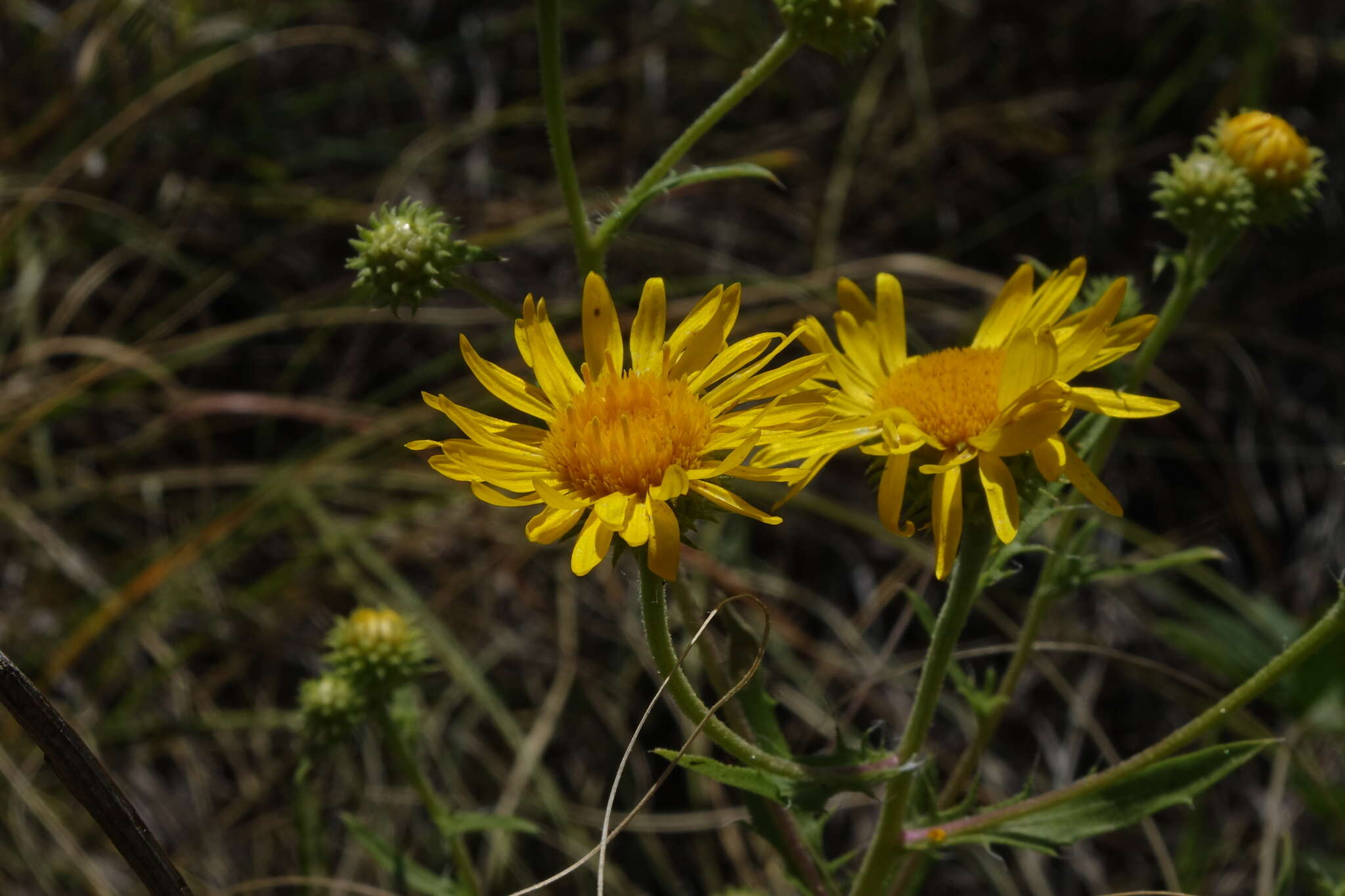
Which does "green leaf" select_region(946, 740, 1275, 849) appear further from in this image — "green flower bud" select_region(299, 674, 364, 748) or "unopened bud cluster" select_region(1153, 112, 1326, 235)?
"green flower bud" select_region(299, 674, 364, 748)

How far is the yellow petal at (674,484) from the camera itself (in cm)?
186

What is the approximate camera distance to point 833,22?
2408 millimetres

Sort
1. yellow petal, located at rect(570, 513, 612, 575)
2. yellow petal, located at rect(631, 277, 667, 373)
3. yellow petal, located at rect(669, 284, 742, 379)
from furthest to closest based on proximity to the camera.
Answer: yellow petal, located at rect(631, 277, 667, 373)
yellow petal, located at rect(669, 284, 742, 379)
yellow petal, located at rect(570, 513, 612, 575)

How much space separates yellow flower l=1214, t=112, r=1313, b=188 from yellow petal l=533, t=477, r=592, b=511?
1.81 metres

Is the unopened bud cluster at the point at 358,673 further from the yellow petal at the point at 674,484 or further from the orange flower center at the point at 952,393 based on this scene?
the orange flower center at the point at 952,393

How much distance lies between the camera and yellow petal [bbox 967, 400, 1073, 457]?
1.92m

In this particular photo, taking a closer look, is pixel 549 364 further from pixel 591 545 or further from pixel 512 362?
pixel 512 362

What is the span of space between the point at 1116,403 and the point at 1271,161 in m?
1.04

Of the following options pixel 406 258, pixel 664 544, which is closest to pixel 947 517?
pixel 664 544

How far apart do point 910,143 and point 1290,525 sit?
2671mm

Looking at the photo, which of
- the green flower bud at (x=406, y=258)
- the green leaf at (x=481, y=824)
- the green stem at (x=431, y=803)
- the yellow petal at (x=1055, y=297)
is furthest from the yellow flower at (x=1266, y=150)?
the green stem at (x=431, y=803)

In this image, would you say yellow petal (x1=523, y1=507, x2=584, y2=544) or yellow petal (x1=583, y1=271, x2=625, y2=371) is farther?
yellow petal (x1=583, y1=271, x2=625, y2=371)

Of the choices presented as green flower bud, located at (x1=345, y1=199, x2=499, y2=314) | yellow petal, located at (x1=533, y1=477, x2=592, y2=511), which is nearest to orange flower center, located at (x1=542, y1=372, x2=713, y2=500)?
yellow petal, located at (x1=533, y1=477, x2=592, y2=511)

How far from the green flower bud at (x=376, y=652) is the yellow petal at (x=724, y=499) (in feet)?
4.25
